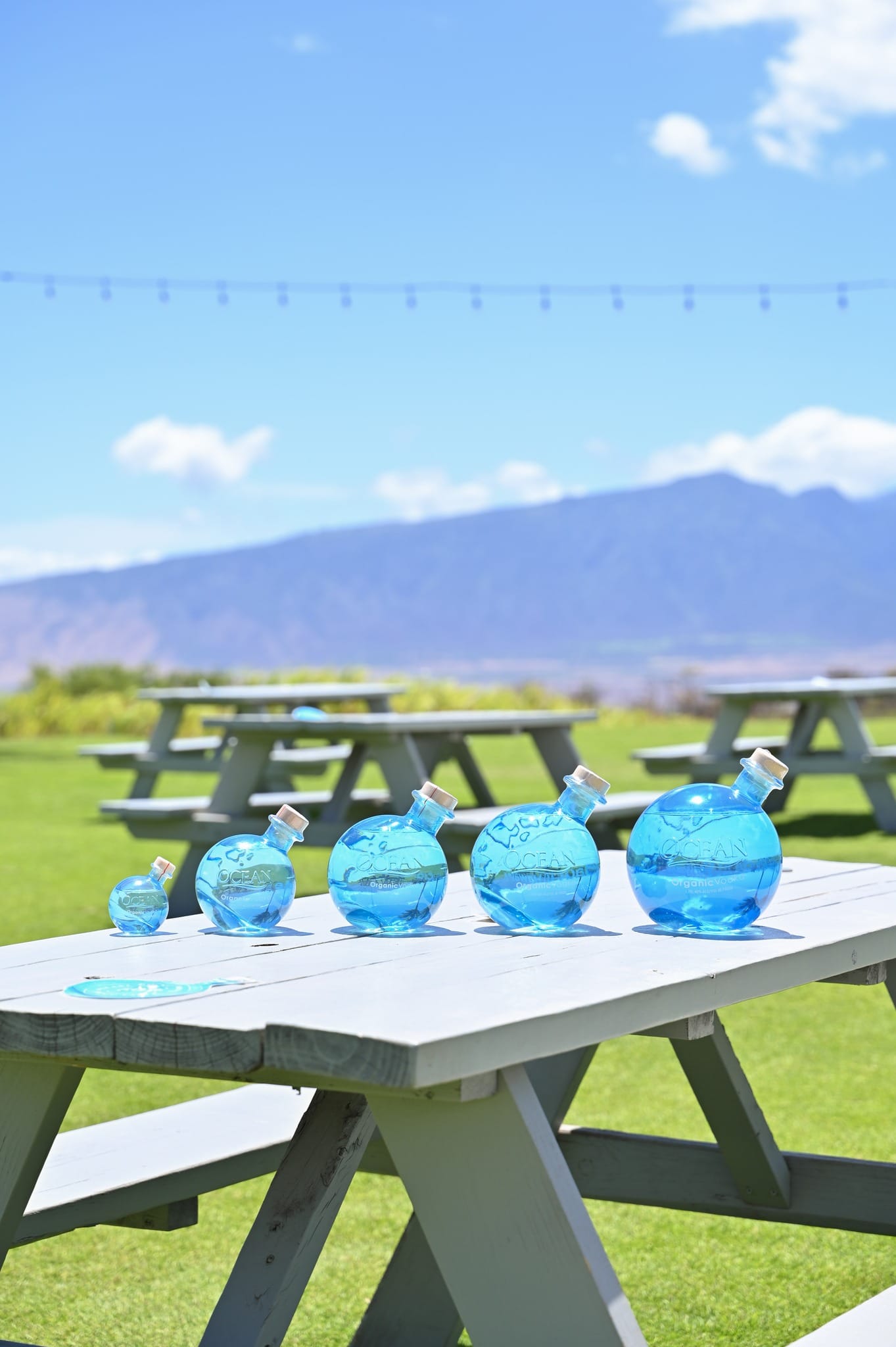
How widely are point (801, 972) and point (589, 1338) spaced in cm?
46

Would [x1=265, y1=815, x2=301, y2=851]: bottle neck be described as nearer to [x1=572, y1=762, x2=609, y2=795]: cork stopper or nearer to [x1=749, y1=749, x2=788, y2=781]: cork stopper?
[x1=572, y1=762, x2=609, y2=795]: cork stopper

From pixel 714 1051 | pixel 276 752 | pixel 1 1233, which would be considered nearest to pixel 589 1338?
pixel 1 1233

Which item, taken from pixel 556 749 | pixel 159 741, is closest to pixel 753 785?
pixel 556 749

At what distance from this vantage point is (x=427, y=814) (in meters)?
1.53

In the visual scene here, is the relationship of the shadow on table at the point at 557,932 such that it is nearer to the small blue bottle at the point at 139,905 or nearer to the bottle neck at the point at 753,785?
the bottle neck at the point at 753,785

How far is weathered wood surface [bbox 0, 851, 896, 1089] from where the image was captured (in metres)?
1.10

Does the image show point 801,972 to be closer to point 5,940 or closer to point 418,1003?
point 418,1003

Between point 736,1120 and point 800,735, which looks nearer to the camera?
point 736,1120

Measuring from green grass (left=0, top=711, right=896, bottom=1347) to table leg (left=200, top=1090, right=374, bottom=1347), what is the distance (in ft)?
1.23

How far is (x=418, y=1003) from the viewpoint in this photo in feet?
3.88

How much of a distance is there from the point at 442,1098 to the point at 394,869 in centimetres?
38

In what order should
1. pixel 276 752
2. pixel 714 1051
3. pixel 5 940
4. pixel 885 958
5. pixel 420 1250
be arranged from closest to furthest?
pixel 885 958, pixel 420 1250, pixel 714 1051, pixel 5 940, pixel 276 752

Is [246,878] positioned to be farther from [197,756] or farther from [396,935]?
[197,756]

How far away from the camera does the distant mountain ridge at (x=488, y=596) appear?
124m
